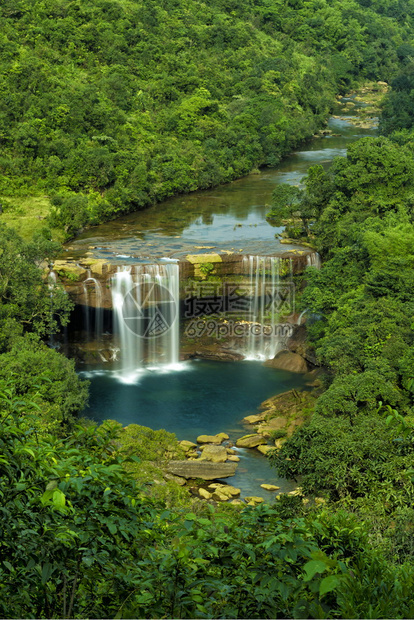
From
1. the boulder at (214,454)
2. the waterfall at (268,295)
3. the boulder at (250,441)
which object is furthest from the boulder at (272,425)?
the waterfall at (268,295)

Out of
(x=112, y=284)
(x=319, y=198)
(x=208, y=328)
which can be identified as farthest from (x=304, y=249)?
(x=112, y=284)

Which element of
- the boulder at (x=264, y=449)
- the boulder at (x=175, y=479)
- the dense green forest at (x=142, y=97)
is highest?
the dense green forest at (x=142, y=97)

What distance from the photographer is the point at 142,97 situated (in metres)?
50.8

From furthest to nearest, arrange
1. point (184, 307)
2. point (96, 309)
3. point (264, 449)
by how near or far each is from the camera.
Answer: point (184, 307) < point (96, 309) < point (264, 449)

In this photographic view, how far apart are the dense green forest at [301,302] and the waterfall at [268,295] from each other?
6.13 ft

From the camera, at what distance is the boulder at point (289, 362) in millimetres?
29031

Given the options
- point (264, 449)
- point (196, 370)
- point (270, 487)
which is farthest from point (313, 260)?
point (270, 487)

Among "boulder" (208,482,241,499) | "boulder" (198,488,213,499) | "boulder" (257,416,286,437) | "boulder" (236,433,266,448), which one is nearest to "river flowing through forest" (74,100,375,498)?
"boulder" (236,433,266,448)

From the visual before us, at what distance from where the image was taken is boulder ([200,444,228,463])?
21.7 meters

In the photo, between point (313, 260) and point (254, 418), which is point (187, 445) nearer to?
point (254, 418)

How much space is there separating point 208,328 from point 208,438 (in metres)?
8.91

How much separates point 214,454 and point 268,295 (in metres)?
11.6

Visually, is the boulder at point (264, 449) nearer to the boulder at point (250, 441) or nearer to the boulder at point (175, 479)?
the boulder at point (250, 441)

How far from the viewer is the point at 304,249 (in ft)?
110
